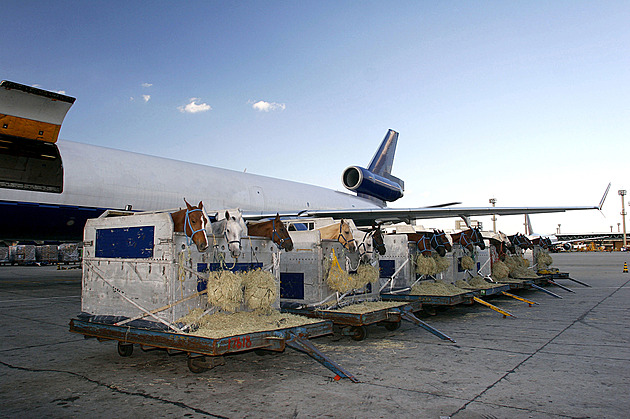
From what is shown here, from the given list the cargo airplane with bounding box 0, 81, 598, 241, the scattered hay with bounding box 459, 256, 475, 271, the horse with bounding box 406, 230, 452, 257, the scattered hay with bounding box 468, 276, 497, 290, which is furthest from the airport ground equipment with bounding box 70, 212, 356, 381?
the scattered hay with bounding box 468, 276, 497, 290

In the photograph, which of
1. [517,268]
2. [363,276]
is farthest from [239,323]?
[517,268]

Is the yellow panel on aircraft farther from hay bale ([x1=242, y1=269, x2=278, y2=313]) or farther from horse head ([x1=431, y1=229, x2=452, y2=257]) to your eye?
horse head ([x1=431, y1=229, x2=452, y2=257])

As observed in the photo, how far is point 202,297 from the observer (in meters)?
5.92

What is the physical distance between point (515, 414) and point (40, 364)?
19.7ft

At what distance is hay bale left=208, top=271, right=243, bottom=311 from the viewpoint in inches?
223

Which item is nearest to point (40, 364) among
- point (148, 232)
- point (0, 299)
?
point (148, 232)

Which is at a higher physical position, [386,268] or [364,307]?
[386,268]

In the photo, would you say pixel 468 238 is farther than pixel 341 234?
Yes

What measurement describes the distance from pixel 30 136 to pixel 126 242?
19.6 ft

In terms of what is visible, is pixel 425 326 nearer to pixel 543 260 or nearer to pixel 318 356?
pixel 318 356

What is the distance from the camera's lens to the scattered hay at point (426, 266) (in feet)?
33.7

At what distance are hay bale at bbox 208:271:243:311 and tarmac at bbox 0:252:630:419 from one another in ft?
2.91

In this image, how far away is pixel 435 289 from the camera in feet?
32.8

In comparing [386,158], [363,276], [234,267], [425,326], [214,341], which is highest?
[386,158]
